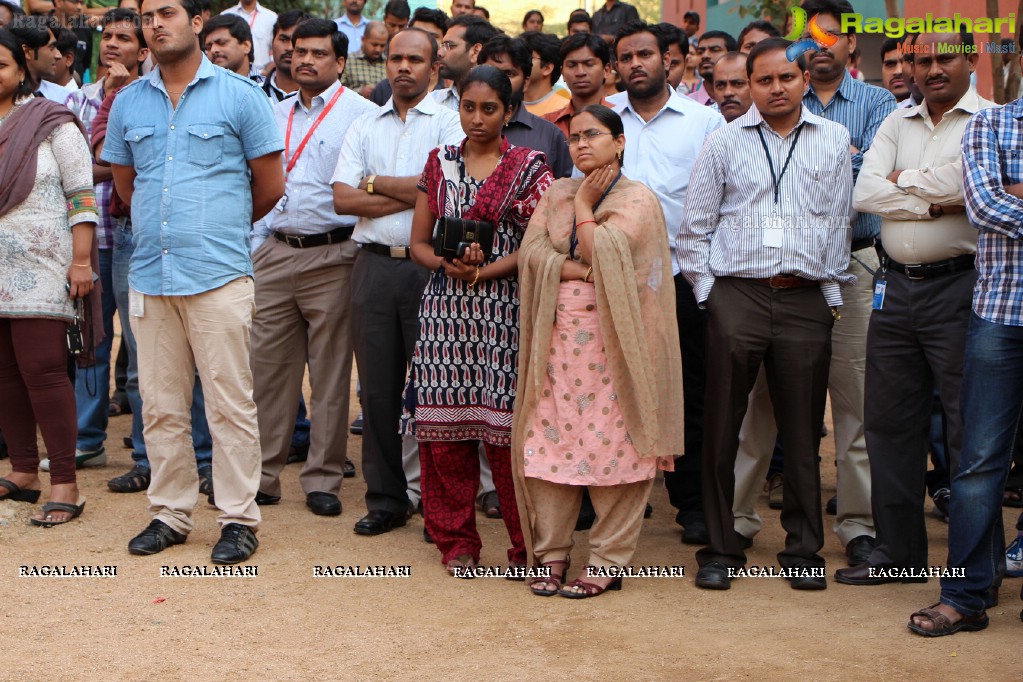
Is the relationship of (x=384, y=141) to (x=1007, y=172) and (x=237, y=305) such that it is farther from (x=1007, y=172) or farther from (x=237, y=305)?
(x=1007, y=172)

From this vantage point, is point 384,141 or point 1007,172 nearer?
point 1007,172

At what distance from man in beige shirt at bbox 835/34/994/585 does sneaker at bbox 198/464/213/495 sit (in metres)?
3.48

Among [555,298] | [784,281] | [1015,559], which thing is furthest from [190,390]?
[1015,559]

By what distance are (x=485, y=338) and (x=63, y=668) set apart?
7.31 feet

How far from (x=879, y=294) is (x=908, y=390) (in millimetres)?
443

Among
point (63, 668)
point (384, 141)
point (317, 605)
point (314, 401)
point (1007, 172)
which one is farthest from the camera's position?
point (314, 401)

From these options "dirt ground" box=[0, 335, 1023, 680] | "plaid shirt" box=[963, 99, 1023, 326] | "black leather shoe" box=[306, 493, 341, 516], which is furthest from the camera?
"black leather shoe" box=[306, 493, 341, 516]

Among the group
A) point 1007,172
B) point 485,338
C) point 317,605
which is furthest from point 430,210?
point 1007,172

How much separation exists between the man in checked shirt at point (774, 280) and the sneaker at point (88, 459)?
398cm

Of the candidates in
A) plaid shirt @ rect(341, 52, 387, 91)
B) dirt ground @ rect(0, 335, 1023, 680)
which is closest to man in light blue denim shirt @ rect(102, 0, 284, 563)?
dirt ground @ rect(0, 335, 1023, 680)

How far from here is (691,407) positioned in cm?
629

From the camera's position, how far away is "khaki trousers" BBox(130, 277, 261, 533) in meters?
5.51

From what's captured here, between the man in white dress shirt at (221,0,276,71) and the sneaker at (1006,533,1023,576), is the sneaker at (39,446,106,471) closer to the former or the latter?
the sneaker at (1006,533,1023,576)

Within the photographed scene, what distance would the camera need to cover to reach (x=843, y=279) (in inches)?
215
